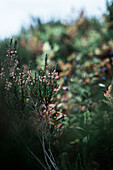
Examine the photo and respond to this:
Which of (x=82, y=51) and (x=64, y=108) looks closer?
(x=64, y=108)

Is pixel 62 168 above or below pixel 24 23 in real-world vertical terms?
below

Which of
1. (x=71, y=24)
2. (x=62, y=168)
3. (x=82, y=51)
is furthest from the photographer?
(x=71, y=24)

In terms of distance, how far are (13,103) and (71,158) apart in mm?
839

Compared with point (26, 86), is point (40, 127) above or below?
below

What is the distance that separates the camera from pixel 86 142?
6.66 feet

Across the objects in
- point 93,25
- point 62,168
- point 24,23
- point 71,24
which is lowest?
point 62,168

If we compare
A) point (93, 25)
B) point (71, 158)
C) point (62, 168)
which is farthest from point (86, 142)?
point (93, 25)

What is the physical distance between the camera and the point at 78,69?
4.47 metres

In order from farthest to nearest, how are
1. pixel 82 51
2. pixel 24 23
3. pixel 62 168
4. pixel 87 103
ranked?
pixel 24 23 < pixel 82 51 < pixel 87 103 < pixel 62 168

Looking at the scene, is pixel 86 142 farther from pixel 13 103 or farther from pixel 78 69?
pixel 78 69

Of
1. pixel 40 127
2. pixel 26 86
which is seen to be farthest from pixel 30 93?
pixel 40 127

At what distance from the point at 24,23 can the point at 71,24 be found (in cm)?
205

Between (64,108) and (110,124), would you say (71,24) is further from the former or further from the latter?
(110,124)

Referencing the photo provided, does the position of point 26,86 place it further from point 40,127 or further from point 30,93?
point 40,127
